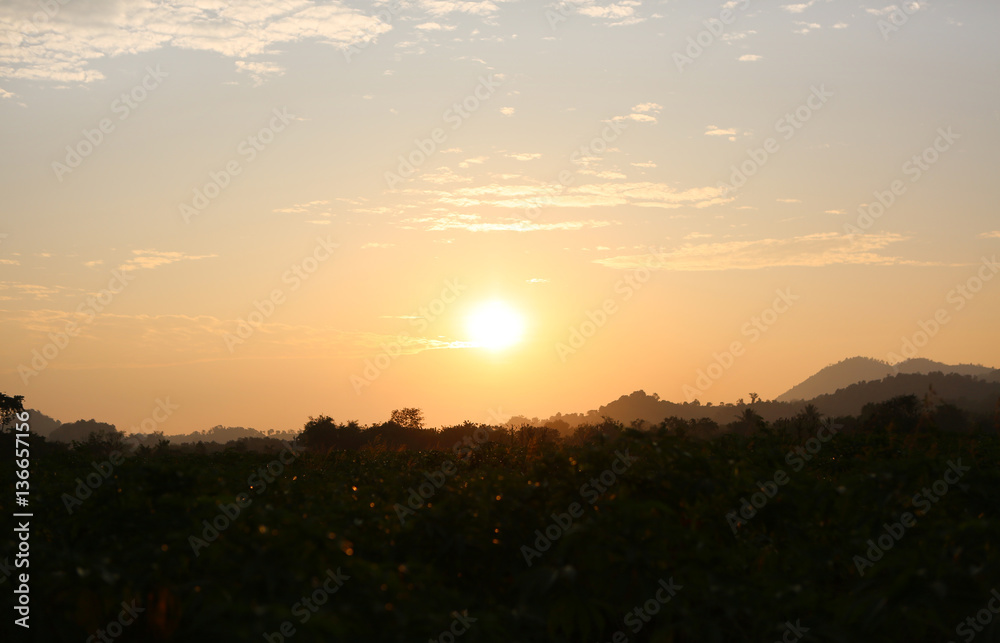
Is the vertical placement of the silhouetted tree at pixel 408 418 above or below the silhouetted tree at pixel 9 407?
below

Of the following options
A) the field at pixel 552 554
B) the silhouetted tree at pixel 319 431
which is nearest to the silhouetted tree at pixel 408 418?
the silhouetted tree at pixel 319 431

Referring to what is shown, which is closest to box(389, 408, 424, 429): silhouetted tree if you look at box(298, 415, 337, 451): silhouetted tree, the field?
box(298, 415, 337, 451): silhouetted tree

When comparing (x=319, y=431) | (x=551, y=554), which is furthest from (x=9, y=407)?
(x=551, y=554)

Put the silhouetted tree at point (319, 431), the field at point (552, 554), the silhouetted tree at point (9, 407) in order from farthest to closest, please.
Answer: the silhouetted tree at point (319, 431)
the silhouetted tree at point (9, 407)
the field at point (552, 554)

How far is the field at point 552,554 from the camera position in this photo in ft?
14.3

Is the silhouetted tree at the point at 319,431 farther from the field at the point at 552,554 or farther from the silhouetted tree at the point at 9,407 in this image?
the field at the point at 552,554

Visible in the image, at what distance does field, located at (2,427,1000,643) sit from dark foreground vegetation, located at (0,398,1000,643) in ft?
0.06

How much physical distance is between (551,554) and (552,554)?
6 cm

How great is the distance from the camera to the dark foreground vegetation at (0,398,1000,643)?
4363 millimetres

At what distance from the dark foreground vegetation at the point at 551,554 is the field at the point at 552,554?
2 centimetres

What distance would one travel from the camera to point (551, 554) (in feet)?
20.5

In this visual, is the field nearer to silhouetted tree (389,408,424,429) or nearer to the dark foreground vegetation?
the dark foreground vegetation

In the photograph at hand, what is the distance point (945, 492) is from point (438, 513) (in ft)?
15.6

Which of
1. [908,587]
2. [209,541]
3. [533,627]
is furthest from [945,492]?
[209,541]
